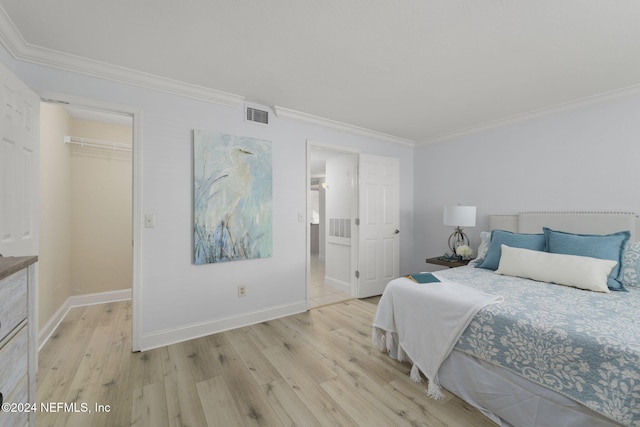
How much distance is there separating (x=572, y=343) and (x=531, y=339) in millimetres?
170

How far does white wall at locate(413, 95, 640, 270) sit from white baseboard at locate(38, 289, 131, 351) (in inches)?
177

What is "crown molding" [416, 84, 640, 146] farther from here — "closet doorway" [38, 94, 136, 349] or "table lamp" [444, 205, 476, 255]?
"closet doorway" [38, 94, 136, 349]

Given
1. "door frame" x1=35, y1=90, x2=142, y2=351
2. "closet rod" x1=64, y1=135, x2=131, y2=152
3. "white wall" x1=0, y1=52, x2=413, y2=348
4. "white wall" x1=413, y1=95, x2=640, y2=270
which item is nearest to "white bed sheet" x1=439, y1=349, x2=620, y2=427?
"white wall" x1=0, y1=52, x2=413, y2=348

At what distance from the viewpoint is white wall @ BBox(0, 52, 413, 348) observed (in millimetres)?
2389

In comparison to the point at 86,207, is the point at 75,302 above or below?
below

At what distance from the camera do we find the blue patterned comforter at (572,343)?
4.01ft

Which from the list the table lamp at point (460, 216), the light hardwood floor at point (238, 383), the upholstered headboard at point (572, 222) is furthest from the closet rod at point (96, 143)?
the upholstered headboard at point (572, 222)

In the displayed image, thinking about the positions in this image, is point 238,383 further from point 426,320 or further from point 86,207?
point 86,207

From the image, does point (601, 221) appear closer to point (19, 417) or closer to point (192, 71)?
point (192, 71)

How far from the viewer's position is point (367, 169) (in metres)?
3.96

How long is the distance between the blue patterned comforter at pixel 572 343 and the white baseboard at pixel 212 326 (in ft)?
6.37

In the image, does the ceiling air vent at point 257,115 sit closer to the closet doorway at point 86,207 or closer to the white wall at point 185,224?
the white wall at point 185,224

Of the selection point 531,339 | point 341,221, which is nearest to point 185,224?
point 341,221

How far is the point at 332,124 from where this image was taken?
3.51 metres
